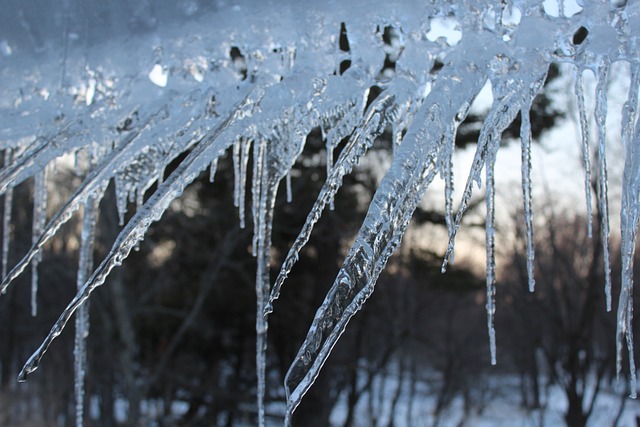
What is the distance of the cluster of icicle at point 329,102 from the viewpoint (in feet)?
3.67

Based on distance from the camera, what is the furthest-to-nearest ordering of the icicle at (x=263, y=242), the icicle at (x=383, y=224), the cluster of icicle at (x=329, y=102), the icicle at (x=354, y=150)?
the icicle at (x=263, y=242), the icicle at (x=354, y=150), the cluster of icicle at (x=329, y=102), the icicle at (x=383, y=224)

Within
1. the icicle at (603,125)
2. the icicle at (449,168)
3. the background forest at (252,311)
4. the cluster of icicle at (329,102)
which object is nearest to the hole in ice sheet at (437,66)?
the cluster of icicle at (329,102)

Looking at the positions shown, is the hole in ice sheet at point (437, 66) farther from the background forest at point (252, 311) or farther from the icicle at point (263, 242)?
the background forest at point (252, 311)

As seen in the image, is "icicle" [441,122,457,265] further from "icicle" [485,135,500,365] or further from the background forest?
the background forest

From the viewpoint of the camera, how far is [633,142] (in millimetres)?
1153

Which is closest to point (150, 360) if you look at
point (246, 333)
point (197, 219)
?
point (246, 333)

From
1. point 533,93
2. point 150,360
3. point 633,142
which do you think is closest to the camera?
point 633,142

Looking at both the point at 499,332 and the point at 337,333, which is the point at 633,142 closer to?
the point at 337,333

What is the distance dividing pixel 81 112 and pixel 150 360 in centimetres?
1197

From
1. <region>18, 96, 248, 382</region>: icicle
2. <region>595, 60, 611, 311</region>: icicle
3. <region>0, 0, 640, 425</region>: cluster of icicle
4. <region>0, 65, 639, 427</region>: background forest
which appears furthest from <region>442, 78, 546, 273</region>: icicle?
<region>0, 65, 639, 427</region>: background forest

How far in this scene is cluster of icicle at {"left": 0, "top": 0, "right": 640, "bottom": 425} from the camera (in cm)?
112

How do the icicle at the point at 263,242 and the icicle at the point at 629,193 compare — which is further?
the icicle at the point at 263,242

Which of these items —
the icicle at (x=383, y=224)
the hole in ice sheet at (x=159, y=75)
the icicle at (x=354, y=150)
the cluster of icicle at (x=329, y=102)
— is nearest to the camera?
the icicle at (x=383, y=224)

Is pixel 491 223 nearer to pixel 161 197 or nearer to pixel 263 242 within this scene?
pixel 263 242
